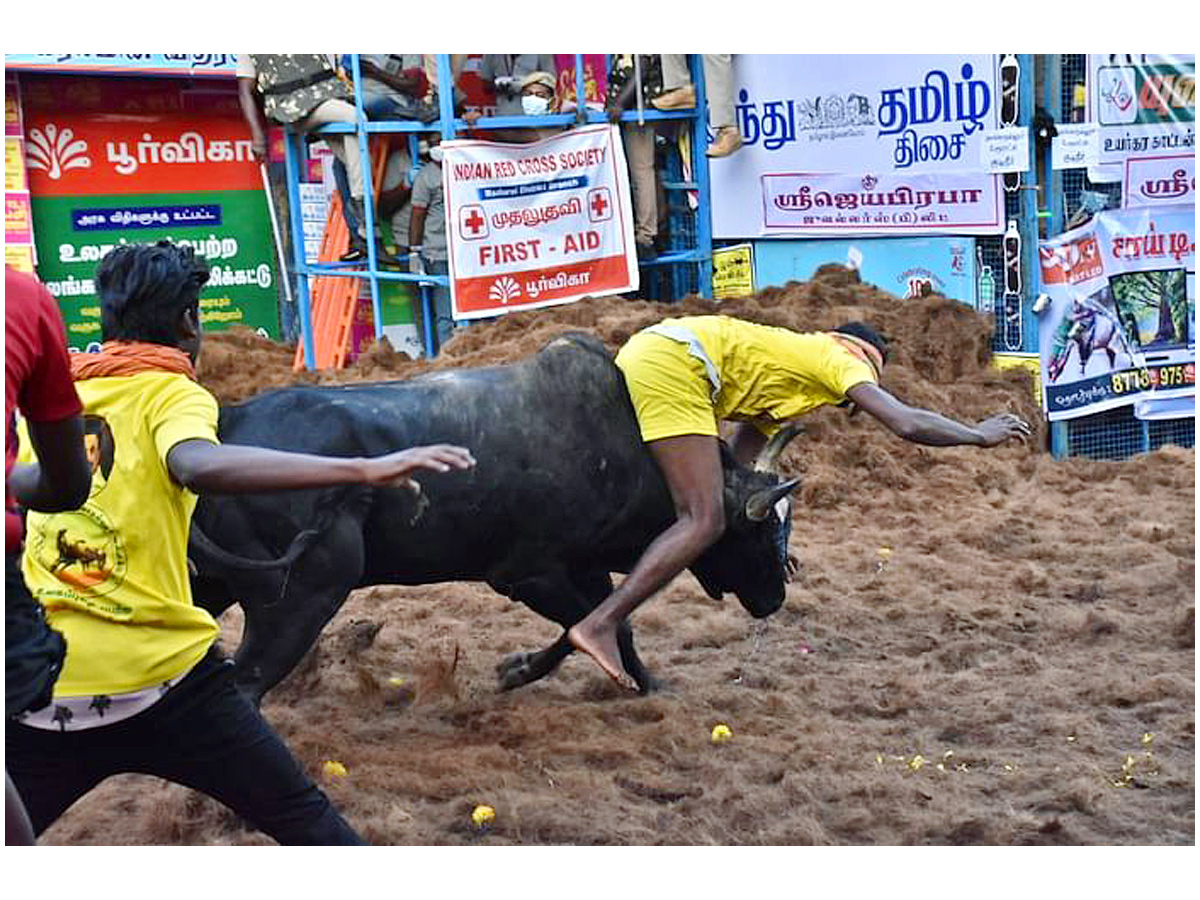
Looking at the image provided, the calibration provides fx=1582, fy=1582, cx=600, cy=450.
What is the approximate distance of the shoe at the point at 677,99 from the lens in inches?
444

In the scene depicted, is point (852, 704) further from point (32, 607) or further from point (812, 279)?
point (812, 279)

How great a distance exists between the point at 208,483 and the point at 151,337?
0.54 metres

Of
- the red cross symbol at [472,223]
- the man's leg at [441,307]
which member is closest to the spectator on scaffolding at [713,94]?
the red cross symbol at [472,223]

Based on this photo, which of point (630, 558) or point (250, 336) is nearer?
point (630, 558)

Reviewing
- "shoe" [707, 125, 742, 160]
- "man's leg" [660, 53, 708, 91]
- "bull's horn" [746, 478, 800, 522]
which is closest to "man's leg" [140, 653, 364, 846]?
"bull's horn" [746, 478, 800, 522]

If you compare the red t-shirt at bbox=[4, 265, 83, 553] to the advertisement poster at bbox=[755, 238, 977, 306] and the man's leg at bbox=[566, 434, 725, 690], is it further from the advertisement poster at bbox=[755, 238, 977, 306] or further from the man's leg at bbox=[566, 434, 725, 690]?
the advertisement poster at bbox=[755, 238, 977, 306]

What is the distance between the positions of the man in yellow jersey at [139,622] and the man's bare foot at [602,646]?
1932 mm

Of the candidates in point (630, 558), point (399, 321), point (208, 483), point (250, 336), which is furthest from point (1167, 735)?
point (250, 336)

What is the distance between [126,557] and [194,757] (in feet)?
1.47

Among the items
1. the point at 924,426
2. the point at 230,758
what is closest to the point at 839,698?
the point at 924,426

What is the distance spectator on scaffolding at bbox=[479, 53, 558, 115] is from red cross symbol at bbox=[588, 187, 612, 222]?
820 millimetres

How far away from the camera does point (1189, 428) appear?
9.95m

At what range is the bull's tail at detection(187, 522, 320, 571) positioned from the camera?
14.4 feet

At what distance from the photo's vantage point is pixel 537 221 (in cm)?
1111
